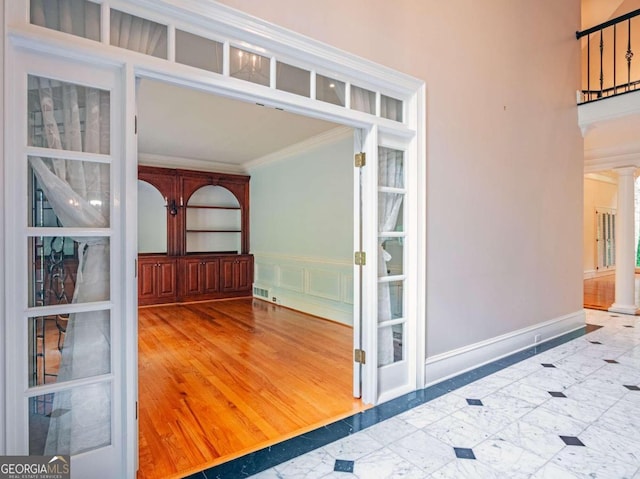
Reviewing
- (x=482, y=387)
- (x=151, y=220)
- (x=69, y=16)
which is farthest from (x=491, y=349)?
(x=151, y=220)

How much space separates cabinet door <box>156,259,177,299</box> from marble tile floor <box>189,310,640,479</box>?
5.37 meters

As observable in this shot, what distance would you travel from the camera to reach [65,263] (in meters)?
1.72

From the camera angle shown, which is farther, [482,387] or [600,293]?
[600,293]

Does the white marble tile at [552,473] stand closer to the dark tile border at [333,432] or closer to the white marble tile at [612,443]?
the white marble tile at [612,443]

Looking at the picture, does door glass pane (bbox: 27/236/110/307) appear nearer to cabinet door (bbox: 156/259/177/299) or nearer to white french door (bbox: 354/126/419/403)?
white french door (bbox: 354/126/419/403)

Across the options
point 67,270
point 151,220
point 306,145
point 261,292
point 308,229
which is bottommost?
point 261,292

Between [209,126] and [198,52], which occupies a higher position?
[209,126]

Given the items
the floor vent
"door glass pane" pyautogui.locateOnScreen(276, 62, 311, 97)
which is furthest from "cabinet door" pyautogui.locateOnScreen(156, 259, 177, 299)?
"door glass pane" pyautogui.locateOnScreen(276, 62, 311, 97)

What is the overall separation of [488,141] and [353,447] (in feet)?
10.0

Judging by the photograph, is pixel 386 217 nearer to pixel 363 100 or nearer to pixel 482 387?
pixel 363 100

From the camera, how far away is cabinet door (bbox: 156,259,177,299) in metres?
6.85

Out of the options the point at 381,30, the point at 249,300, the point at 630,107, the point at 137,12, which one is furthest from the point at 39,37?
the point at 249,300

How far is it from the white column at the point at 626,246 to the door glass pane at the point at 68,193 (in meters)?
7.30

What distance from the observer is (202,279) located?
23.8 feet
